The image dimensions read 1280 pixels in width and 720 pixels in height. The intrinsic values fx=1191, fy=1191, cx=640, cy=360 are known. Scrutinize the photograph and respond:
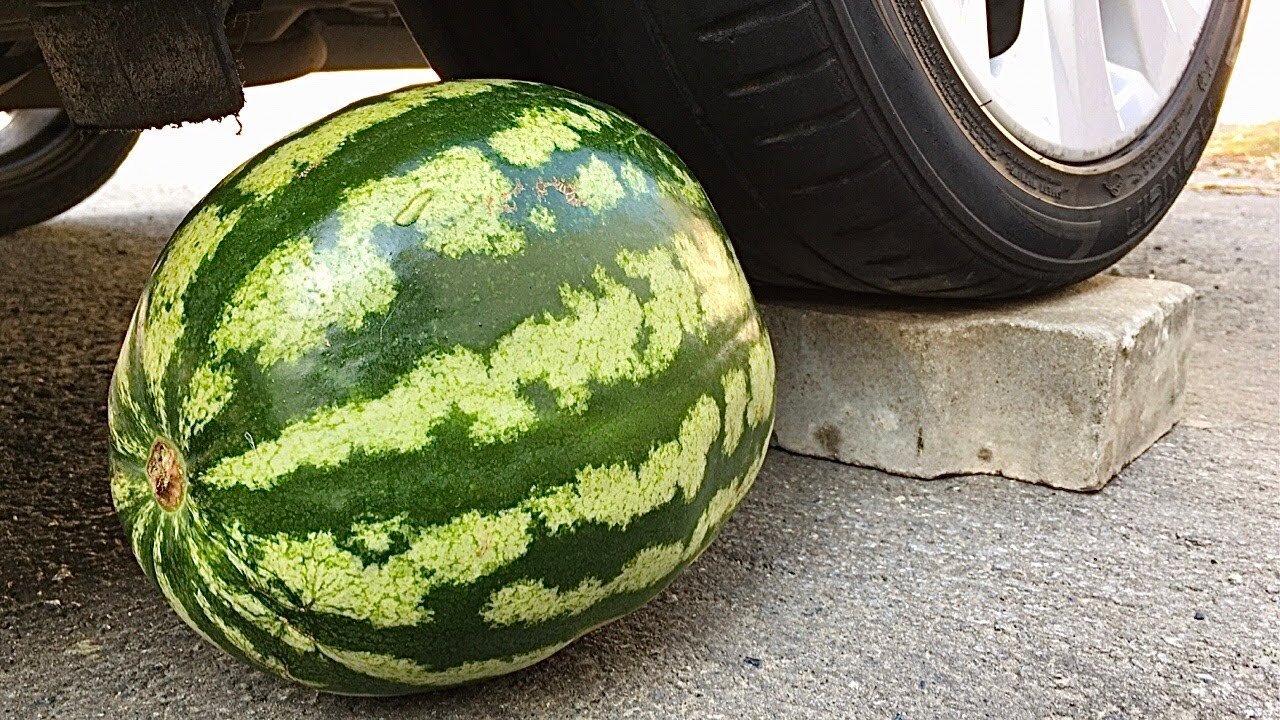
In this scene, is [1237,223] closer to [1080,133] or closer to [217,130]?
[1080,133]

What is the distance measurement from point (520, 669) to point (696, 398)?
38 centimetres

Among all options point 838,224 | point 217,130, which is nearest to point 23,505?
point 838,224

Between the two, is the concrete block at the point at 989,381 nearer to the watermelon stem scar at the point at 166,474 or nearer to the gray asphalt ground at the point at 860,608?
the gray asphalt ground at the point at 860,608

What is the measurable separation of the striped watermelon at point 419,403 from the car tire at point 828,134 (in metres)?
0.35

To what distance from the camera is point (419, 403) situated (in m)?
1.14

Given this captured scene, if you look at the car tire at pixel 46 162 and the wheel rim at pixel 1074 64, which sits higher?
the wheel rim at pixel 1074 64

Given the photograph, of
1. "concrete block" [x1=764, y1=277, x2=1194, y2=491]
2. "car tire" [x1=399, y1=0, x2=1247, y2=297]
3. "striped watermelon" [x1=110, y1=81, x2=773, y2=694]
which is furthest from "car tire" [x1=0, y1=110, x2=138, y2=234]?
"striped watermelon" [x1=110, y1=81, x2=773, y2=694]

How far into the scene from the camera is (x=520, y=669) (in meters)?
1.36

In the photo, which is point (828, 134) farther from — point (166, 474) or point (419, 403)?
point (166, 474)

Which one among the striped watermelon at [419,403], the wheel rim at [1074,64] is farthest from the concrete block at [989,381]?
the striped watermelon at [419,403]

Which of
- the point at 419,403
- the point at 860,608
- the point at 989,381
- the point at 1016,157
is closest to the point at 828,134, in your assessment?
the point at 1016,157

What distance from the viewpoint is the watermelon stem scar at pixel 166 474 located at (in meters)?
1.19

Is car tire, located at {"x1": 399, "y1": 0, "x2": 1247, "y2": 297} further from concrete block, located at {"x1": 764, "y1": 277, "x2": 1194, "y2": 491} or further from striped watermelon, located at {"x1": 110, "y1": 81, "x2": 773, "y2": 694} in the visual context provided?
striped watermelon, located at {"x1": 110, "y1": 81, "x2": 773, "y2": 694}

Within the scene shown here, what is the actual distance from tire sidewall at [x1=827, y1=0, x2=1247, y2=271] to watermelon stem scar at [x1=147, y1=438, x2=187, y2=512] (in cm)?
98
